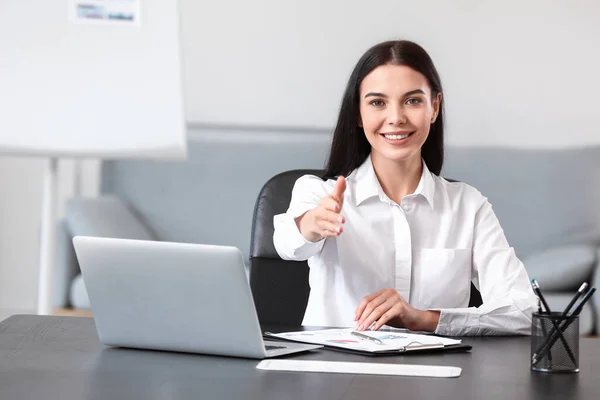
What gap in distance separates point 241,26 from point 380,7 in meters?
0.62

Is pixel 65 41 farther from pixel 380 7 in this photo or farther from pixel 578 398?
pixel 578 398

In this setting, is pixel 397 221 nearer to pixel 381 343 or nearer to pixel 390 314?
pixel 390 314

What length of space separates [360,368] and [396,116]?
0.80 metres

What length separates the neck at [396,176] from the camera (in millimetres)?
1828

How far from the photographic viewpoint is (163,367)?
105cm

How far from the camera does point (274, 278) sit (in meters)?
1.79

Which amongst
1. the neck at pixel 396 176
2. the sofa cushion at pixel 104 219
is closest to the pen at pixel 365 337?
the neck at pixel 396 176

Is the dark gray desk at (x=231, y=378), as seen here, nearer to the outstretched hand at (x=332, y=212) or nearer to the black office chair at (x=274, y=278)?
the outstretched hand at (x=332, y=212)

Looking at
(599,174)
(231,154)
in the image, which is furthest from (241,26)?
(599,174)

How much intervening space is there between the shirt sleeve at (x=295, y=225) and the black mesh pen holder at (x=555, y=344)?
59cm

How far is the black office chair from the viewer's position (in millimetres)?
1759

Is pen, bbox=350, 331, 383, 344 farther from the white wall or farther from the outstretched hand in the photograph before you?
the white wall

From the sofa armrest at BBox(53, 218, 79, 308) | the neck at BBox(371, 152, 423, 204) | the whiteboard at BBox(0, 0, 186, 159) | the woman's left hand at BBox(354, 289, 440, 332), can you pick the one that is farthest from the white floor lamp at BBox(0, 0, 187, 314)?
the woman's left hand at BBox(354, 289, 440, 332)

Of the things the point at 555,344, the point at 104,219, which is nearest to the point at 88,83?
the point at 104,219
